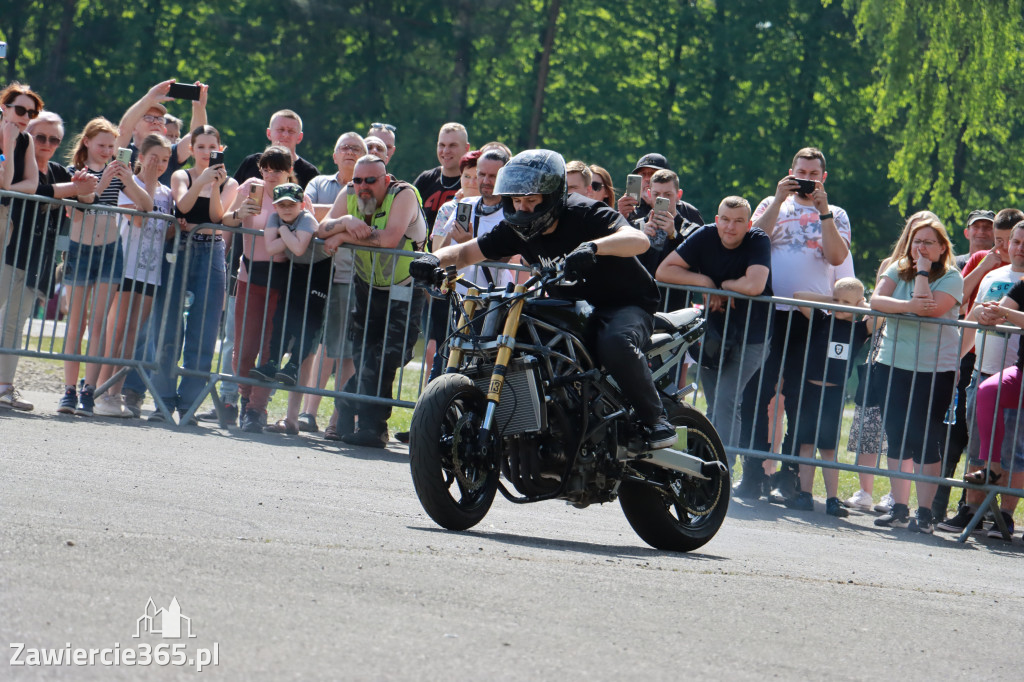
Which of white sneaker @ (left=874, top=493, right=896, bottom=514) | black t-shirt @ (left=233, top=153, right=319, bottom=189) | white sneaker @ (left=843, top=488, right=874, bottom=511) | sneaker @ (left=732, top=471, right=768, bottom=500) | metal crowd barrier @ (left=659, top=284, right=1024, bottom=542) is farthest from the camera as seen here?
black t-shirt @ (left=233, top=153, right=319, bottom=189)

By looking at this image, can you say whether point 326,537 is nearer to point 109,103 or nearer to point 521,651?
point 521,651

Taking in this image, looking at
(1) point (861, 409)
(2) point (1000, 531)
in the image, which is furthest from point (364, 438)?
(2) point (1000, 531)

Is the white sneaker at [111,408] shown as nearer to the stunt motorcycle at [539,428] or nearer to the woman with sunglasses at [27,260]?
the woman with sunglasses at [27,260]

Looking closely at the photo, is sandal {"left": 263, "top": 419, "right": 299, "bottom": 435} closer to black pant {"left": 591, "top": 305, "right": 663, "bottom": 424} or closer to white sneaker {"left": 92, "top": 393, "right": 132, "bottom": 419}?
white sneaker {"left": 92, "top": 393, "right": 132, "bottom": 419}

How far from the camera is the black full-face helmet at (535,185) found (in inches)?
291

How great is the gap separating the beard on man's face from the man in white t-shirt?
10.0ft

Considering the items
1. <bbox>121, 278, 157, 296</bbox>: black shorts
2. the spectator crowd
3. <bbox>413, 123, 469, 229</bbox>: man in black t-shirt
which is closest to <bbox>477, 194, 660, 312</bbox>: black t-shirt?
the spectator crowd

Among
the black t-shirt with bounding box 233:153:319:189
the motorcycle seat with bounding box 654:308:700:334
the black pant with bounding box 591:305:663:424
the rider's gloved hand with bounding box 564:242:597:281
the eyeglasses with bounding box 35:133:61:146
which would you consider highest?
the black t-shirt with bounding box 233:153:319:189

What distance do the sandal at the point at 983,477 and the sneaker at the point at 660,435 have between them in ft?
12.0

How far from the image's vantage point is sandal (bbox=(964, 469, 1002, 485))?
10.3 meters

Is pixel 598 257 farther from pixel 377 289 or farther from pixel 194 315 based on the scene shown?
pixel 194 315

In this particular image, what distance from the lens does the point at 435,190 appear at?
13.0 meters

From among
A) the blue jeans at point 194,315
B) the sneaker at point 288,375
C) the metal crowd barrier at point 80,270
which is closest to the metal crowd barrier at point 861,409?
the sneaker at point 288,375

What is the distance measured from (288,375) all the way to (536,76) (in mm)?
33976
